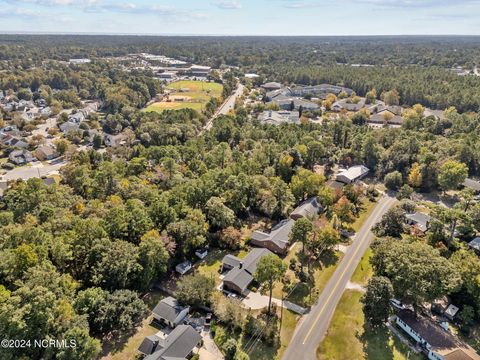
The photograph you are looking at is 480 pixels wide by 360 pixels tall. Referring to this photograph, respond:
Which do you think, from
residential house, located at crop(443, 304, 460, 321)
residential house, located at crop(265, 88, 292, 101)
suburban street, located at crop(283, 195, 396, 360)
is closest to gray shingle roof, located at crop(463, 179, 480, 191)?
suburban street, located at crop(283, 195, 396, 360)

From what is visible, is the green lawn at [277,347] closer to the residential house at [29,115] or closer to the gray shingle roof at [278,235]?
the gray shingle roof at [278,235]

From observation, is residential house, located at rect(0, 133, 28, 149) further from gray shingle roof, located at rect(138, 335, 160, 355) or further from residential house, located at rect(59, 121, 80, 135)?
gray shingle roof, located at rect(138, 335, 160, 355)

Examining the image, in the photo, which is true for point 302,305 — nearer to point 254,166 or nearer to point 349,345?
point 349,345

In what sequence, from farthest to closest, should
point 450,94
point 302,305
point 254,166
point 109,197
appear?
point 450,94 → point 254,166 → point 109,197 → point 302,305

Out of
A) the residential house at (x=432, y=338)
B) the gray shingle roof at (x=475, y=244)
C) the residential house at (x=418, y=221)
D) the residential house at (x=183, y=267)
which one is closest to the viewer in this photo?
the residential house at (x=432, y=338)

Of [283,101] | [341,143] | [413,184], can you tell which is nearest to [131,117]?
[283,101]

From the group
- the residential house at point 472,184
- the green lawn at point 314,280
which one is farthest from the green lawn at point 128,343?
the residential house at point 472,184
